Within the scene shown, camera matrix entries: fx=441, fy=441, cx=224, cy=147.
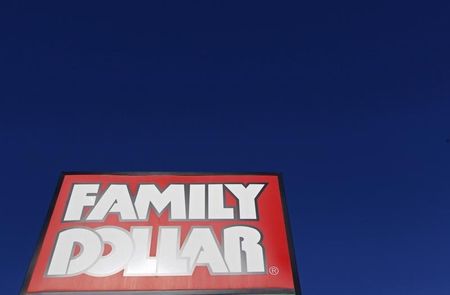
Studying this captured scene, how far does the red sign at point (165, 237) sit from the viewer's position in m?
9.09

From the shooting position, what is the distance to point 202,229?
10266mm

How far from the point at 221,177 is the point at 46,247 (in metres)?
4.49

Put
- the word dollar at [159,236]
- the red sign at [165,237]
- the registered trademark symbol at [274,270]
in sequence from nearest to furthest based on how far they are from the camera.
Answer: the red sign at [165,237], the registered trademark symbol at [274,270], the word dollar at [159,236]

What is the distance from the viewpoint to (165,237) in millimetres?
10055

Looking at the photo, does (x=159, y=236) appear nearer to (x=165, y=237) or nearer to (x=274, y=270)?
(x=165, y=237)

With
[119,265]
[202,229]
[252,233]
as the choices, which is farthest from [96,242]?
[252,233]

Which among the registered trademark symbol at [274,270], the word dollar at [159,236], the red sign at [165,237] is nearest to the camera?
the red sign at [165,237]

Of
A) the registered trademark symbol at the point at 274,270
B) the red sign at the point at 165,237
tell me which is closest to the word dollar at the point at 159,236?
the red sign at the point at 165,237

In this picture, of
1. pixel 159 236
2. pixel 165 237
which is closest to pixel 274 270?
pixel 165 237

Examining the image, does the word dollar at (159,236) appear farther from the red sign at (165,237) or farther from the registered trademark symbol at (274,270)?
the registered trademark symbol at (274,270)

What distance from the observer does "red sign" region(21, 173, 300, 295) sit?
9.09 metres

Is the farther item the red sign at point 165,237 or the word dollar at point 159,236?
the word dollar at point 159,236

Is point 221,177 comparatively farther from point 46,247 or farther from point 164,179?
point 46,247

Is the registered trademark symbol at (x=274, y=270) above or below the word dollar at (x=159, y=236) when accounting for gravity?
below
